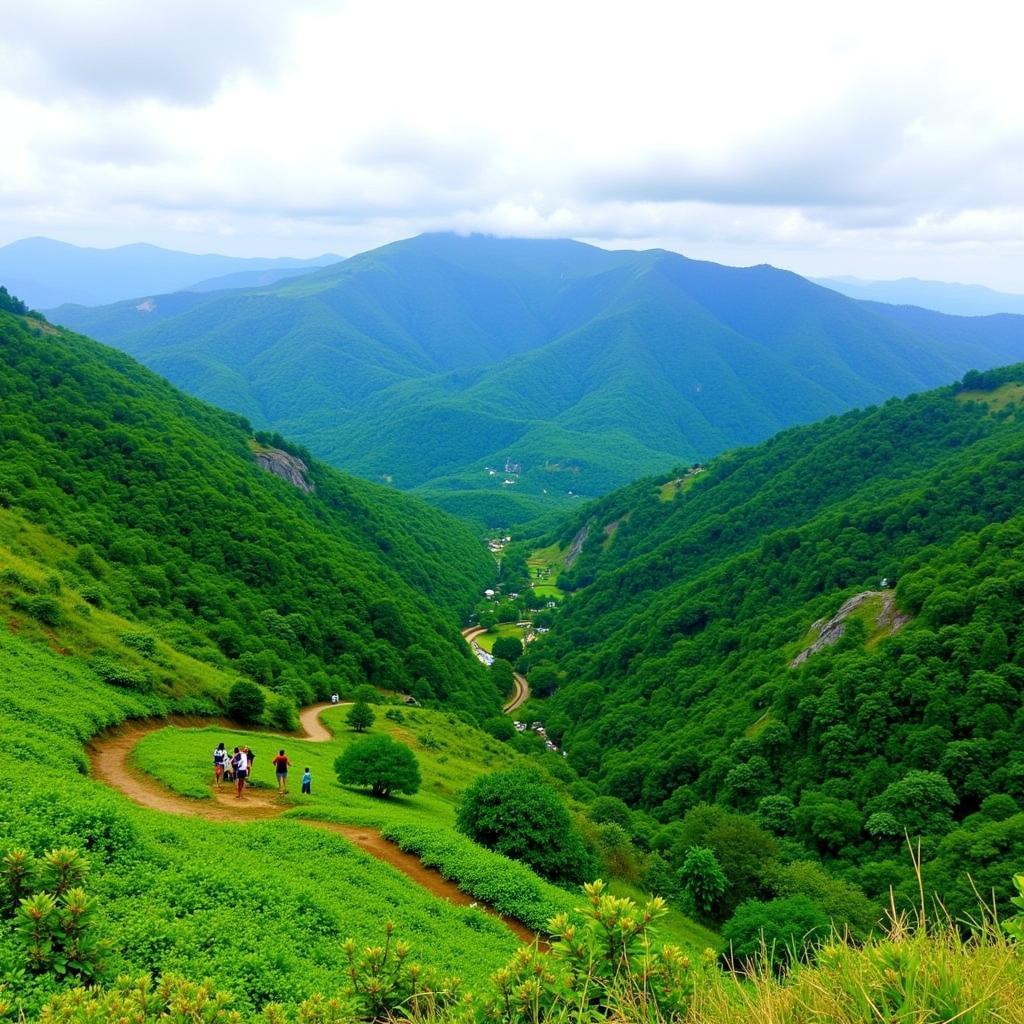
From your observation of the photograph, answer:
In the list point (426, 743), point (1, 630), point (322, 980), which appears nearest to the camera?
point (322, 980)

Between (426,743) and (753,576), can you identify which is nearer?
(426,743)

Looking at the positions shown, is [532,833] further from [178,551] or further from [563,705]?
[563,705]

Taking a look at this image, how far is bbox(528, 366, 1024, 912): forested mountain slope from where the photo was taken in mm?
49250

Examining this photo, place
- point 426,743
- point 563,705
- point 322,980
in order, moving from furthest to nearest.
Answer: point 563,705 → point 426,743 → point 322,980

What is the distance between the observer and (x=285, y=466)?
129625mm

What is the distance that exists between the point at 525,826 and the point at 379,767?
379 inches

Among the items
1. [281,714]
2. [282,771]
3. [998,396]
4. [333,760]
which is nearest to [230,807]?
[282,771]

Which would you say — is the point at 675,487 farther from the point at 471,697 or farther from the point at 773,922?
the point at 773,922

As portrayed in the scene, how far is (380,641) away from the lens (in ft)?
287

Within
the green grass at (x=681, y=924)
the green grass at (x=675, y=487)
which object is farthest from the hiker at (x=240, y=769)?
the green grass at (x=675, y=487)

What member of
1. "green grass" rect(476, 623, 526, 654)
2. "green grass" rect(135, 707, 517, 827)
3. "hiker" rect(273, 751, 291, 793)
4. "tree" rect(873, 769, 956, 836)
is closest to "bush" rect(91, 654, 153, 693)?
"green grass" rect(135, 707, 517, 827)

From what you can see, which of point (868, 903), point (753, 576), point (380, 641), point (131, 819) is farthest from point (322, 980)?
point (753, 576)

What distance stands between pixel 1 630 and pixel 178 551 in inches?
1718

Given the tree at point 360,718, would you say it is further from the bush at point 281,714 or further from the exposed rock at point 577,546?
the exposed rock at point 577,546
